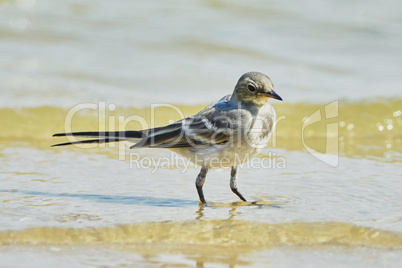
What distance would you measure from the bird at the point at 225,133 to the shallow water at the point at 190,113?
1.33 ft

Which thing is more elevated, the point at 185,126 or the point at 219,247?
the point at 185,126

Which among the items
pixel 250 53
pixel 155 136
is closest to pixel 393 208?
pixel 155 136

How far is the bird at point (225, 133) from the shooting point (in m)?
6.05

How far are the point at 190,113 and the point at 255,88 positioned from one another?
13.0ft

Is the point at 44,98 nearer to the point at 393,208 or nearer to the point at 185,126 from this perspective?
the point at 185,126

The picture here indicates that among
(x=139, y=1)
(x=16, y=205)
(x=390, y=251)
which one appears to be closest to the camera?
(x=390, y=251)

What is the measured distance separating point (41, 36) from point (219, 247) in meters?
9.36

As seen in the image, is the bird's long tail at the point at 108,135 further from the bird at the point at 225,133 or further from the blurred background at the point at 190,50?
the blurred background at the point at 190,50

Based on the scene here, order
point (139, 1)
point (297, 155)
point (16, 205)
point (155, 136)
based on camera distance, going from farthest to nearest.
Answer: point (139, 1) → point (297, 155) → point (155, 136) → point (16, 205)

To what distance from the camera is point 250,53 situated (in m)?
12.5

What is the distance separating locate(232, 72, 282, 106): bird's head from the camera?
20.2 ft

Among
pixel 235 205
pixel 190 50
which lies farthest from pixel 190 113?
pixel 235 205

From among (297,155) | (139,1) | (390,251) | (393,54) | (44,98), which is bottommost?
(390,251)

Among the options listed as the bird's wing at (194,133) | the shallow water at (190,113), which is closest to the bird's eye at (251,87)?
the bird's wing at (194,133)
